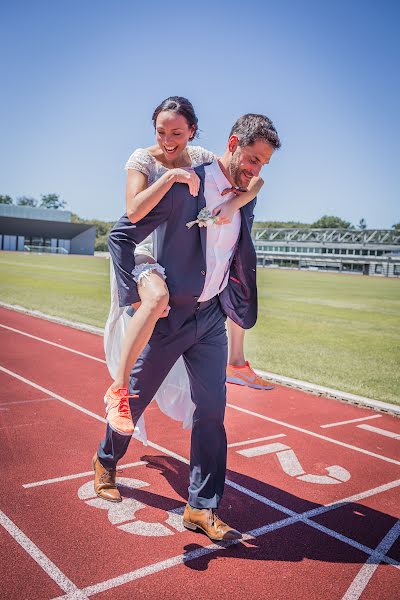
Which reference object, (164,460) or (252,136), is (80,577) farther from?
(252,136)

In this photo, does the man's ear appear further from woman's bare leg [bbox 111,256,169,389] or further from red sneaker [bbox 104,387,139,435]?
red sneaker [bbox 104,387,139,435]

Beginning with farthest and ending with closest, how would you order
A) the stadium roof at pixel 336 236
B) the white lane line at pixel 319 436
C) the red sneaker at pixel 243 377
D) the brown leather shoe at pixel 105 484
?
the stadium roof at pixel 336 236, the red sneaker at pixel 243 377, the white lane line at pixel 319 436, the brown leather shoe at pixel 105 484

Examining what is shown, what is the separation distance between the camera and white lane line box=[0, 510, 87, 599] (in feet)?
9.49

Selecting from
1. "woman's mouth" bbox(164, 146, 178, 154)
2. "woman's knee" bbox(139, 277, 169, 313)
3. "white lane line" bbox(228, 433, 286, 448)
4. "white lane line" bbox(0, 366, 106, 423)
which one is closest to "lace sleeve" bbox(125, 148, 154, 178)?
"woman's mouth" bbox(164, 146, 178, 154)

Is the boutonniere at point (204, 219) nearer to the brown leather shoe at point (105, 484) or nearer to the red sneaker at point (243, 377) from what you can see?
the brown leather shoe at point (105, 484)

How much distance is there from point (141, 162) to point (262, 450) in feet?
9.95

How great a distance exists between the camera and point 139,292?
3.56m

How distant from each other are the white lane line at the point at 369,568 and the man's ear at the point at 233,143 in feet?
8.42

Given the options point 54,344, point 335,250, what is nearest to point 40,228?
point 335,250

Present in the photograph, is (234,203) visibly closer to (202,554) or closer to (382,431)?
(202,554)

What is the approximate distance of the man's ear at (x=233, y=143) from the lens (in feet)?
11.2

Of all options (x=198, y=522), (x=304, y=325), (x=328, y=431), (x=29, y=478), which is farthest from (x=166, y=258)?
(x=304, y=325)

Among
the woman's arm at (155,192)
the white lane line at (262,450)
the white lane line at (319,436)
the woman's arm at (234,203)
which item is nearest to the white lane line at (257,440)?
the white lane line at (262,450)

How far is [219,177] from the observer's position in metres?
3.59
